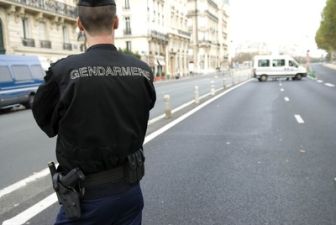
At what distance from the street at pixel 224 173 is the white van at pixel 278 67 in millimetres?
31482

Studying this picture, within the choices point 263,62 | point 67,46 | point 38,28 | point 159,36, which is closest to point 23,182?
point 38,28

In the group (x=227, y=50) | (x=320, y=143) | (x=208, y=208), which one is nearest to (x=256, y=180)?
(x=208, y=208)

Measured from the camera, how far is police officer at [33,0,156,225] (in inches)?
92.5

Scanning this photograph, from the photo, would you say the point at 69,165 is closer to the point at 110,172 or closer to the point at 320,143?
the point at 110,172

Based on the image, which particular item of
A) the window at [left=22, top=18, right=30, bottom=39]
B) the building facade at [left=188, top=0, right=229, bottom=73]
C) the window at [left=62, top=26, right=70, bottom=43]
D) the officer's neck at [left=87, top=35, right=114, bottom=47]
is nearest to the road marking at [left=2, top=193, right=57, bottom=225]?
the officer's neck at [left=87, top=35, right=114, bottom=47]

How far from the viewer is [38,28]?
128 ft

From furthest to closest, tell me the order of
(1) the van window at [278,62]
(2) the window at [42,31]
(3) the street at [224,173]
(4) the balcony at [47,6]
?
1. (1) the van window at [278,62]
2. (2) the window at [42,31]
3. (4) the balcony at [47,6]
4. (3) the street at [224,173]

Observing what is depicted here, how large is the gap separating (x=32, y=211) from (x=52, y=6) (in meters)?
37.8

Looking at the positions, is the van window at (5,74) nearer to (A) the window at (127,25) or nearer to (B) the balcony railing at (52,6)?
(B) the balcony railing at (52,6)

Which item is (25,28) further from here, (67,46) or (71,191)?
(71,191)

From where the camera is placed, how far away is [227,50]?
16038 cm

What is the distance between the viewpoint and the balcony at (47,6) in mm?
35412

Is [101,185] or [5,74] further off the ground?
[101,185]

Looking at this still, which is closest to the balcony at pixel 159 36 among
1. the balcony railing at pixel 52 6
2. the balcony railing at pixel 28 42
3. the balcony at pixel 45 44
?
the balcony railing at pixel 52 6
